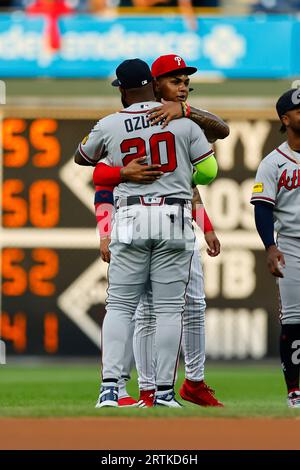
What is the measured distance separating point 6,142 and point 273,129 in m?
2.78

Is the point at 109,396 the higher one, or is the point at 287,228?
the point at 287,228

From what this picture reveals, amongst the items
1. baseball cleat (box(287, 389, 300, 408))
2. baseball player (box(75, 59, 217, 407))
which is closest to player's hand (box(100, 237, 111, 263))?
baseball player (box(75, 59, 217, 407))

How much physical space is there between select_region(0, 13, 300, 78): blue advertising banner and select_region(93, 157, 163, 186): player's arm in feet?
21.7

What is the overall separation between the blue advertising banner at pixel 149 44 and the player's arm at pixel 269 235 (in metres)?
6.23

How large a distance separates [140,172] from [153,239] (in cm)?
35

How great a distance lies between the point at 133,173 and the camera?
6531mm

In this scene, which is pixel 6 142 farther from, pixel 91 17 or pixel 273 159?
pixel 273 159

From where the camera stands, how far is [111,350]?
6.54m

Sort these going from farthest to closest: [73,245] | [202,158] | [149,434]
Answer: [73,245], [202,158], [149,434]

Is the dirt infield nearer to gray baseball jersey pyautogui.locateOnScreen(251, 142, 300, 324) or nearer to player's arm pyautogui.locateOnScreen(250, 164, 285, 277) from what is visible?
gray baseball jersey pyautogui.locateOnScreen(251, 142, 300, 324)

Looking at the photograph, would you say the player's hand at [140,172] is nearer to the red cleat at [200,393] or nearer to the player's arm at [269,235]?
the player's arm at [269,235]

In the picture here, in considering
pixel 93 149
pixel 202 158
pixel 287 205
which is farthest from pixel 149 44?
pixel 202 158

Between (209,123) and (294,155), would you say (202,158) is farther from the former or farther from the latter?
(294,155)

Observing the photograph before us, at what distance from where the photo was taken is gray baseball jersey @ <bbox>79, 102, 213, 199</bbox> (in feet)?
21.5
